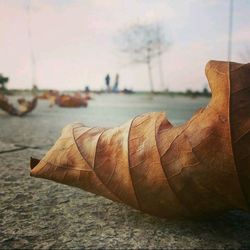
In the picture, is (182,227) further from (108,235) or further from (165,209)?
(108,235)

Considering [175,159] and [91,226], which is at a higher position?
[175,159]

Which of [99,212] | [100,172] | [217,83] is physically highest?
[217,83]

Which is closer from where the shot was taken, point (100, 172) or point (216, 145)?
point (216, 145)

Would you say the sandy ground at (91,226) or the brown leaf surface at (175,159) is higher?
the brown leaf surface at (175,159)

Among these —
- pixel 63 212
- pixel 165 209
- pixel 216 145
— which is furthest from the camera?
pixel 63 212

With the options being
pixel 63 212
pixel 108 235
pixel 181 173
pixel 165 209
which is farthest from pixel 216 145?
pixel 63 212

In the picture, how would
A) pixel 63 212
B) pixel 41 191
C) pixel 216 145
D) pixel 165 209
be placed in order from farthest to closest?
pixel 41 191 < pixel 63 212 < pixel 165 209 < pixel 216 145

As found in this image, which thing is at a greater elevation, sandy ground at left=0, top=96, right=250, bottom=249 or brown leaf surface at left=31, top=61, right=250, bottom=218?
brown leaf surface at left=31, top=61, right=250, bottom=218

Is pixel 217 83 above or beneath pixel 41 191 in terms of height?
above
